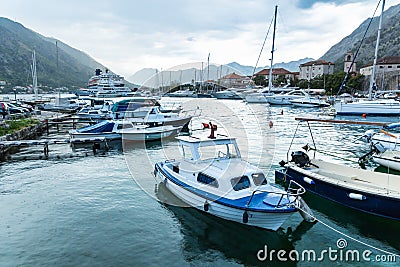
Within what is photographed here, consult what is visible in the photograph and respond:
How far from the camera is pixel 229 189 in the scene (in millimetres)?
10000

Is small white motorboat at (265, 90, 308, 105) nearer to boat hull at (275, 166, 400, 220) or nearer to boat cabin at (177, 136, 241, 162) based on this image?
boat hull at (275, 166, 400, 220)

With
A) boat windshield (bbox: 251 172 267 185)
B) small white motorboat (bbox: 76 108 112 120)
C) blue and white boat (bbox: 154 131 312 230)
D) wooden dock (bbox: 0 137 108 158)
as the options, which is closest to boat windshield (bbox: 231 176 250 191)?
blue and white boat (bbox: 154 131 312 230)

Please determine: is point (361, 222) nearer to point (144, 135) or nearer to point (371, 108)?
point (144, 135)

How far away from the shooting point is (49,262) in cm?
841

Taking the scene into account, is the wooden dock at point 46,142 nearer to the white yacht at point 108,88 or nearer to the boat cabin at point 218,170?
the boat cabin at point 218,170

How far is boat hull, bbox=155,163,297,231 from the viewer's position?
906cm

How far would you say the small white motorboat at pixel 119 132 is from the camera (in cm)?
2561

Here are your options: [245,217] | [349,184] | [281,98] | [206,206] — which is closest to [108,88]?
[281,98]

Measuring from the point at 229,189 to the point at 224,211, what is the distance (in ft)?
2.57

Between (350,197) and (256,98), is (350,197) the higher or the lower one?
the lower one

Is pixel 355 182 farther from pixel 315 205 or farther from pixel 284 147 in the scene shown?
pixel 284 147

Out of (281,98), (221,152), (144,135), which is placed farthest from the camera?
(281,98)

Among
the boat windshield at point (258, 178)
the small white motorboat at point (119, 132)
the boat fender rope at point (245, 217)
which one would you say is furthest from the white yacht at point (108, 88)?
the boat fender rope at point (245, 217)

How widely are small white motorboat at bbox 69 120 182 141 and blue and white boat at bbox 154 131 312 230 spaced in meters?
14.1
